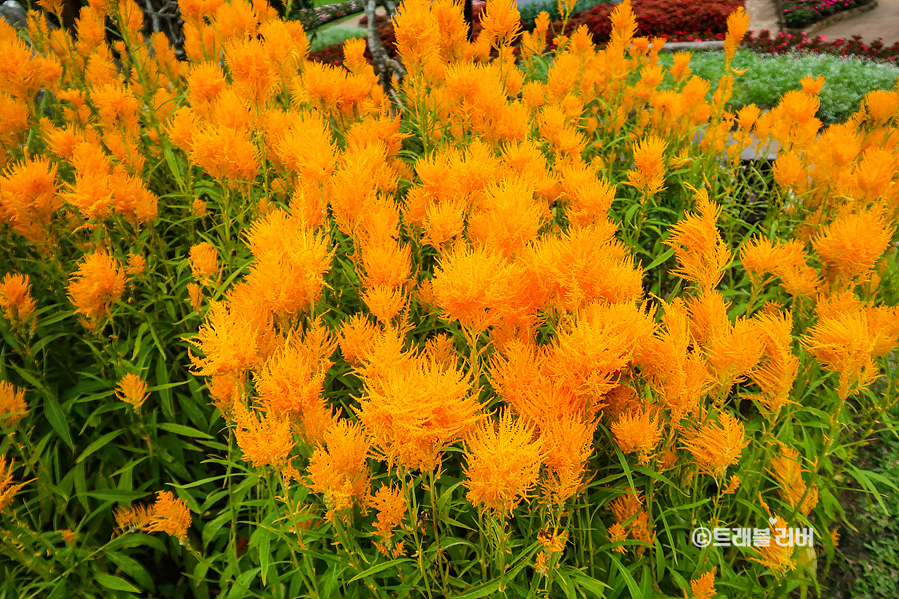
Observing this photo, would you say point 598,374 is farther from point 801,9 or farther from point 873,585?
point 801,9

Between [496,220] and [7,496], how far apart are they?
1374 millimetres

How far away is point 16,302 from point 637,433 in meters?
1.93

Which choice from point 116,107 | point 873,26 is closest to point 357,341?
point 116,107

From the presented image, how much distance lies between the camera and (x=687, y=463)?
1.41 m

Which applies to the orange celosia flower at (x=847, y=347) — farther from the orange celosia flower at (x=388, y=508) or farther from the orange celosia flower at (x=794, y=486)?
the orange celosia flower at (x=388, y=508)

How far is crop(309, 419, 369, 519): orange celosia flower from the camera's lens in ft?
3.42

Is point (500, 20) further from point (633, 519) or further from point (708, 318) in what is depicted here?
point (633, 519)

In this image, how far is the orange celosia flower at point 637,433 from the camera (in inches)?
44.4

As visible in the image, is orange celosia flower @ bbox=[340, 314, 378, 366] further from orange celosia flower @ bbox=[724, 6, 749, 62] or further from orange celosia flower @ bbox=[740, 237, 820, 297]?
orange celosia flower @ bbox=[724, 6, 749, 62]

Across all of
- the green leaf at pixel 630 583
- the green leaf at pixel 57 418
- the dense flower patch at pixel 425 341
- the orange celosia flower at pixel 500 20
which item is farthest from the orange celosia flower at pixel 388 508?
the orange celosia flower at pixel 500 20

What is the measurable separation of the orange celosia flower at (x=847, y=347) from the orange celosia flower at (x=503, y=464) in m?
0.79

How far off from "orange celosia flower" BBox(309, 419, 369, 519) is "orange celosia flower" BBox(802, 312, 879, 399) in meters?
1.07

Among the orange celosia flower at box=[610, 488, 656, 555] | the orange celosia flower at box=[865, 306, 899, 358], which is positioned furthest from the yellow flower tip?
the orange celosia flower at box=[610, 488, 656, 555]

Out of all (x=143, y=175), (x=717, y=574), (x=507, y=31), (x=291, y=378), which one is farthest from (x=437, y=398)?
(x=143, y=175)
